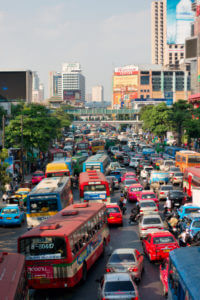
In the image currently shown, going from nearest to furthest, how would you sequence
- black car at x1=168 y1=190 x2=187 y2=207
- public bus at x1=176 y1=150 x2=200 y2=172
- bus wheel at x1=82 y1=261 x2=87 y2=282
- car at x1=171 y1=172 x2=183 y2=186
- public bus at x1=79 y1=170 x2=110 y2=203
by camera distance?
bus wheel at x1=82 y1=261 x2=87 y2=282
public bus at x1=79 y1=170 x2=110 y2=203
black car at x1=168 y1=190 x2=187 y2=207
car at x1=171 y1=172 x2=183 y2=186
public bus at x1=176 y1=150 x2=200 y2=172

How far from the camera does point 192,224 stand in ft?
75.0

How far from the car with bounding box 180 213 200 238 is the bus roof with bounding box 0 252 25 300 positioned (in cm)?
1187

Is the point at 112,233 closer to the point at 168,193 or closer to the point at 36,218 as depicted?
the point at 36,218

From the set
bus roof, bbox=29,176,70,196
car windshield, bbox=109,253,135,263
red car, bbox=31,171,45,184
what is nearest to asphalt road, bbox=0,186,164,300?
car windshield, bbox=109,253,135,263

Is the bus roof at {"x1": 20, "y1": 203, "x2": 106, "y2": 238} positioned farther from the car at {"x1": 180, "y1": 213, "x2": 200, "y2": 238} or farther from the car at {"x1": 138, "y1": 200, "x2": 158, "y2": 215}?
the car at {"x1": 138, "y1": 200, "x2": 158, "y2": 215}

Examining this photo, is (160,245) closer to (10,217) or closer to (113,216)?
(113,216)

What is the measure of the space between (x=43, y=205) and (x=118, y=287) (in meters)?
11.7

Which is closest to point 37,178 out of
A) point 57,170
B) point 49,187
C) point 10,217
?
point 57,170

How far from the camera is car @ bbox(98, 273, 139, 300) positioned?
1304 centimetres

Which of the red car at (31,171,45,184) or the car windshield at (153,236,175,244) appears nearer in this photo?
the car windshield at (153,236,175,244)

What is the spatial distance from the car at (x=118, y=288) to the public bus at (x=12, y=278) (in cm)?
223

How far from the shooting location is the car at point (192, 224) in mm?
22594

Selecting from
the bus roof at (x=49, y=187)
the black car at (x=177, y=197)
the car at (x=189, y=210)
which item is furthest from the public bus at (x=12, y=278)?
the black car at (x=177, y=197)

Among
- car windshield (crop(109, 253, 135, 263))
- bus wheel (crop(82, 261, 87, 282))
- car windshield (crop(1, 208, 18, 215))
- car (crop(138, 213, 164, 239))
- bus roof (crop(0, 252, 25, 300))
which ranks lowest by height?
car windshield (crop(1, 208, 18, 215))
